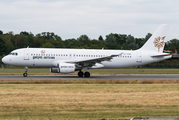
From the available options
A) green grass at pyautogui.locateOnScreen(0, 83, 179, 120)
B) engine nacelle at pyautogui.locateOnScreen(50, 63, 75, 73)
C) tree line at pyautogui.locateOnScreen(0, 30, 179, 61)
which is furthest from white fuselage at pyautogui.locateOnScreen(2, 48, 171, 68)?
tree line at pyautogui.locateOnScreen(0, 30, 179, 61)

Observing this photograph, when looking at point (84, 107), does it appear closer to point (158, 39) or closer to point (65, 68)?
point (65, 68)

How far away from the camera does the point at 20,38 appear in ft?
343

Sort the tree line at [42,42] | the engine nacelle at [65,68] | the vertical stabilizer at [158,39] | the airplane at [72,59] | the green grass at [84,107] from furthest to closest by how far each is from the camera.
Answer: the tree line at [42,42] → the vertical stabilizer at [158,39] → the airplane at [72,59] → the engine nacelle at [65,68] → the green grass at [84,107]

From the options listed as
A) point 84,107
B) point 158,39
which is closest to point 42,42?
point 158,39

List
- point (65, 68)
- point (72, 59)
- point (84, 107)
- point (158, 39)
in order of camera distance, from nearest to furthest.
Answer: point (84, 107) → point (65, 68) → point (72, 59) → point (158, 39)

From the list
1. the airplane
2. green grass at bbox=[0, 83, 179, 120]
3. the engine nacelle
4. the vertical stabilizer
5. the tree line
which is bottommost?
green grass at bbox=[0, 83, 179, 120]

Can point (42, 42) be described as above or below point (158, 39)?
above

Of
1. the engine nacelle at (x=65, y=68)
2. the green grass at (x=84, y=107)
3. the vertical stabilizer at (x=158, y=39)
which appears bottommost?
the green grass at (x=84, y=107)

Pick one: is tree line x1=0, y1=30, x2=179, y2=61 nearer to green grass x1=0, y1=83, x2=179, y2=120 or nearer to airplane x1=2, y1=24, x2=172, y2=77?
airplane x1=2, y1=24, x2=172, y2=77

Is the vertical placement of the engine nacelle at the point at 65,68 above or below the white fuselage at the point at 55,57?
below

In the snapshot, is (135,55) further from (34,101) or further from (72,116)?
(72,116)

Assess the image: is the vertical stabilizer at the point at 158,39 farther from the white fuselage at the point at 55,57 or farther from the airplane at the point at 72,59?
the white fuselage at the point at 55,57

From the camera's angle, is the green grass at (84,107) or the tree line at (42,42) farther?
the tree line at (42,42)

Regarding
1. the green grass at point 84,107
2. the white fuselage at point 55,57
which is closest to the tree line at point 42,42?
the white fuselage at point 55,57
